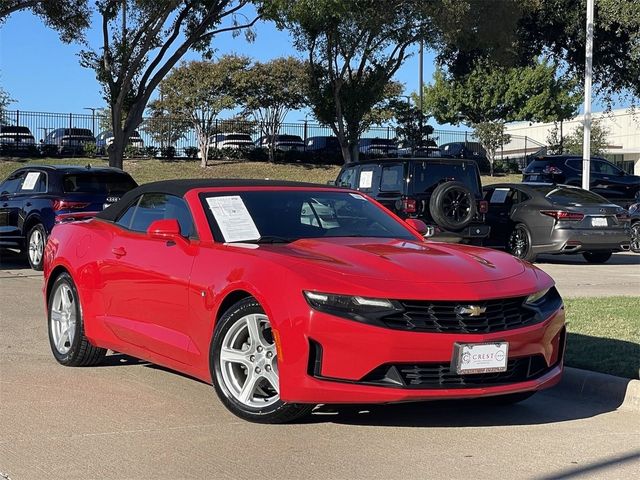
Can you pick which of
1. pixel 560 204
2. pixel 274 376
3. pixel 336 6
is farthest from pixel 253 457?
pixel 336 6

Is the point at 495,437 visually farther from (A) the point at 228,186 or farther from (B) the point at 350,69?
(B) the point at 350,69

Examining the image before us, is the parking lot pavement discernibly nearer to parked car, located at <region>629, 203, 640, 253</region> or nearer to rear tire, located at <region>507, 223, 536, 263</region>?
parked car, located at <region>629, 203, 640, 253</region>

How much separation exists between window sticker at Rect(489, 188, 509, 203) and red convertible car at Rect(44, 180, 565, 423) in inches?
424

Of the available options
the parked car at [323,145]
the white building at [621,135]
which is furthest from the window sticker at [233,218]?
the white building at [621,135]

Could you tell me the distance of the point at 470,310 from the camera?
522 centimetres

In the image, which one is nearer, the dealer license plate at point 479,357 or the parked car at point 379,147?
the dealer license plate at point 479,357

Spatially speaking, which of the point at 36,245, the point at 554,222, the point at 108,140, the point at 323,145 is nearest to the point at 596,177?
the point at 554,222

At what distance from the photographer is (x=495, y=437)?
5.42m

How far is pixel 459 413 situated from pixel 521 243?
11.3m

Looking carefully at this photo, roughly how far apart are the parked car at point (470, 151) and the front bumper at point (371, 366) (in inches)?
1527

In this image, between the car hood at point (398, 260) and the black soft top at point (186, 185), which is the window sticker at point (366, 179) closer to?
the black soft top at point (186, 185)

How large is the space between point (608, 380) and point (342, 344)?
2.41 m

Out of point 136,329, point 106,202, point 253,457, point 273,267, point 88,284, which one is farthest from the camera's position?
point 106,202

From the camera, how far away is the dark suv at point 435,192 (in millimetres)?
15016
